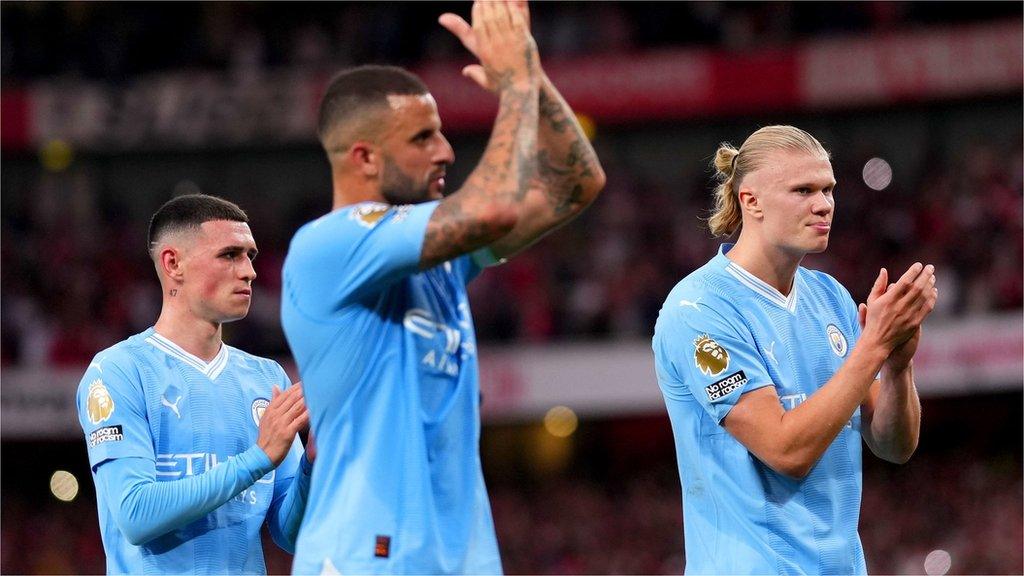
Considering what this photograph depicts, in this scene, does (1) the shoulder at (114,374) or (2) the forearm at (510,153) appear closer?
(2) the forearm at (510,153)

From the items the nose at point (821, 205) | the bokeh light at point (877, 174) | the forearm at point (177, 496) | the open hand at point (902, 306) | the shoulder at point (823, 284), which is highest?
the bokeh light at point (877, 174)

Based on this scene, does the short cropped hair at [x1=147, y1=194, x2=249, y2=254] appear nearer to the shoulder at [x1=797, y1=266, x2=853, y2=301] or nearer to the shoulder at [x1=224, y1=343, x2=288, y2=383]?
the shoulder at [x1=224, y1=343, x2=288, y2=383]

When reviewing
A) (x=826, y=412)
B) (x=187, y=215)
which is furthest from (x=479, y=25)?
(x=187, y=215)

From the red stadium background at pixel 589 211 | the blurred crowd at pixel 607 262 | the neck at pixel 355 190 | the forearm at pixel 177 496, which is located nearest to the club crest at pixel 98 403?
the forearm at pixel 177 496

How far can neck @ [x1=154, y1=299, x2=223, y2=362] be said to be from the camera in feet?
16.5

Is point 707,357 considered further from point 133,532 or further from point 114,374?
point 114,374

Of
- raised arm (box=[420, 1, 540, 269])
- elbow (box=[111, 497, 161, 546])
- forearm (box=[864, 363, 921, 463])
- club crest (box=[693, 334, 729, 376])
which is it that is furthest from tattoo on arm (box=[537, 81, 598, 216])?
elbow (box=[111, 497, 161, 546])

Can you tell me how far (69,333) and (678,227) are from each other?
28.4ft

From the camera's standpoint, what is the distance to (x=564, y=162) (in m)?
3.78

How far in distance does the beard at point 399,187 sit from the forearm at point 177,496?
4.09 ft

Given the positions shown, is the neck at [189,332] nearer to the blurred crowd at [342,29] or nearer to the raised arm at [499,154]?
the raised arm at [499,154]

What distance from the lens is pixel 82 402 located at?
4.81 metres

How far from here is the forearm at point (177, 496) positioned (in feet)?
14.4

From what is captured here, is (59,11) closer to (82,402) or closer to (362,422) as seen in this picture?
(82,402)
